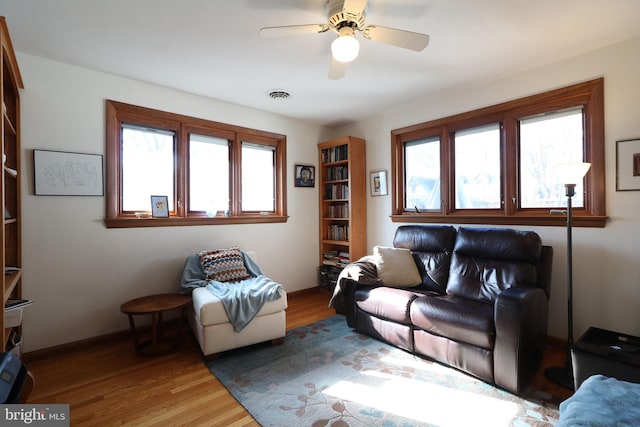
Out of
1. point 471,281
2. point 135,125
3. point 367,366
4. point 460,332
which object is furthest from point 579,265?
point 135,125

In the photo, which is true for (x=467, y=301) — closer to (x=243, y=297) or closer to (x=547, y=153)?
(x=547, y=153)

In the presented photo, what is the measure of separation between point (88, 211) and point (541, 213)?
4193 mm

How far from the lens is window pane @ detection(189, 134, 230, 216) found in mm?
3461

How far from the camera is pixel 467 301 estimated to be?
246 centimetres

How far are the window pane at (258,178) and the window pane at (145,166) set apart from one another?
88 centimetres

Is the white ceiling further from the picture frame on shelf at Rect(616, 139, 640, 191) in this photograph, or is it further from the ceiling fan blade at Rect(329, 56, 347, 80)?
the picture frame on shelf at Rect(616, 139, 640, 191)

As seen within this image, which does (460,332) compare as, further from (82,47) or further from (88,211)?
(82,47)

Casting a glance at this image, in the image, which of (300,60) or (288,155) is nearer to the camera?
(300,60)

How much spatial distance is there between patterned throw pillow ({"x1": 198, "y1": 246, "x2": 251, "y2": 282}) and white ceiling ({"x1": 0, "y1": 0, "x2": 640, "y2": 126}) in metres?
1.78

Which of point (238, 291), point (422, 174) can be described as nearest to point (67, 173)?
point (238, 291)

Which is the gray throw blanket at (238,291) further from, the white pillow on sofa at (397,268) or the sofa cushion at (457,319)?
the sofa cushion at (457,319)

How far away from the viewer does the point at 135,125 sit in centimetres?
307

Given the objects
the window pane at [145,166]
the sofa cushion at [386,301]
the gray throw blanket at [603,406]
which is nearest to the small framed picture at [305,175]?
the window pane at [145,166]

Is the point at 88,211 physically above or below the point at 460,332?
above
